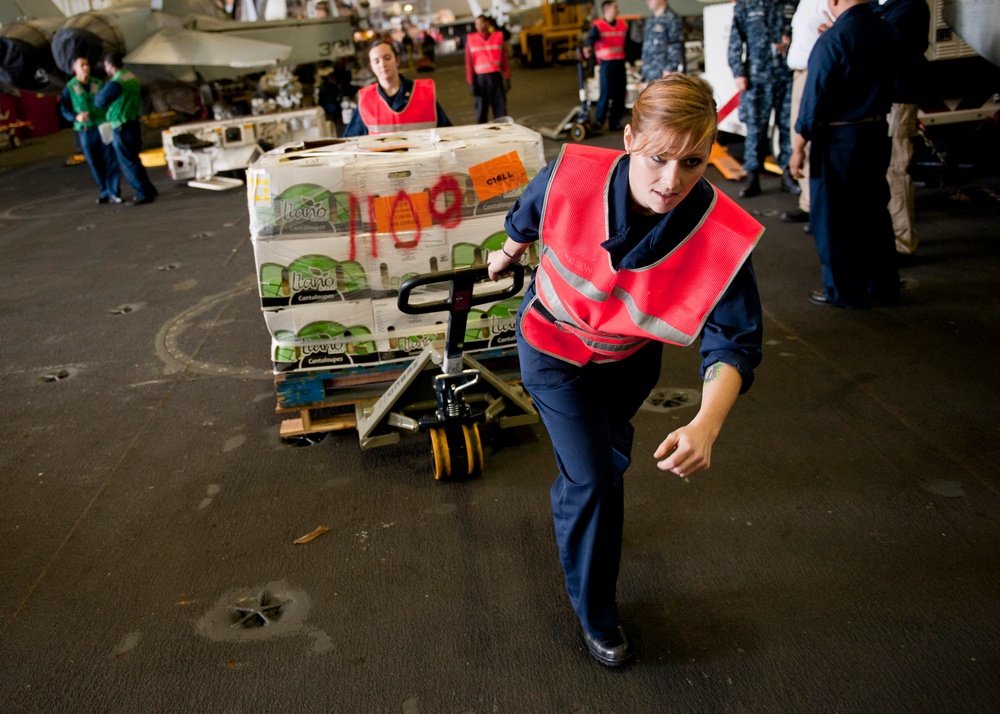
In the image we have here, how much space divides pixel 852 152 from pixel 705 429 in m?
3.79

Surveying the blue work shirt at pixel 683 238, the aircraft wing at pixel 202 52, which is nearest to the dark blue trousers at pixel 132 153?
the aircraft wing at pixel 202 52

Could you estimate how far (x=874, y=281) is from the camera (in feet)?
17.0

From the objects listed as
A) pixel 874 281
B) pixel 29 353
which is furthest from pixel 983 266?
pixel 29 353

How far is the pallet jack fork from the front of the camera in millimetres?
3213

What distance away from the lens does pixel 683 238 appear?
1919mm

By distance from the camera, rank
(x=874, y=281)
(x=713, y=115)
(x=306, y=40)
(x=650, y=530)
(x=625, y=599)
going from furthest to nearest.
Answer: (x=306, y=40), (x=874, y=281), (x=650, y=530), (x=625, y=599), (x=713, y=115)

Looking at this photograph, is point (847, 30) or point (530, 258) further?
point (847, 30)

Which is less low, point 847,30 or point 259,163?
point 847,30

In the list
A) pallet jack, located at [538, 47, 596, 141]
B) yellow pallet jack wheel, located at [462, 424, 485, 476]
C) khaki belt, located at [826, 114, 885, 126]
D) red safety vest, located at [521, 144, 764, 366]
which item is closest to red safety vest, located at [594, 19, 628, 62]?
pallet jack, located at [538, 47, 596, 141]

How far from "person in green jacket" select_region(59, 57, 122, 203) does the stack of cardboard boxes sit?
7.82 metres

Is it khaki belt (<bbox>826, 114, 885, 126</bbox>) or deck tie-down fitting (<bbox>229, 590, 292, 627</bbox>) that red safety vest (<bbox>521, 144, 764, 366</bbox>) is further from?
khaki belt (<bbox>826, 114, 885, 126</bbox>)

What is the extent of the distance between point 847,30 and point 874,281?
5.28 feet

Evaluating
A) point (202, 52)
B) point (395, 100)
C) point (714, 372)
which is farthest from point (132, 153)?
point (714, 372)

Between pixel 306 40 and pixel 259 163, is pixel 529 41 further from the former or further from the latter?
pixel 259 163
